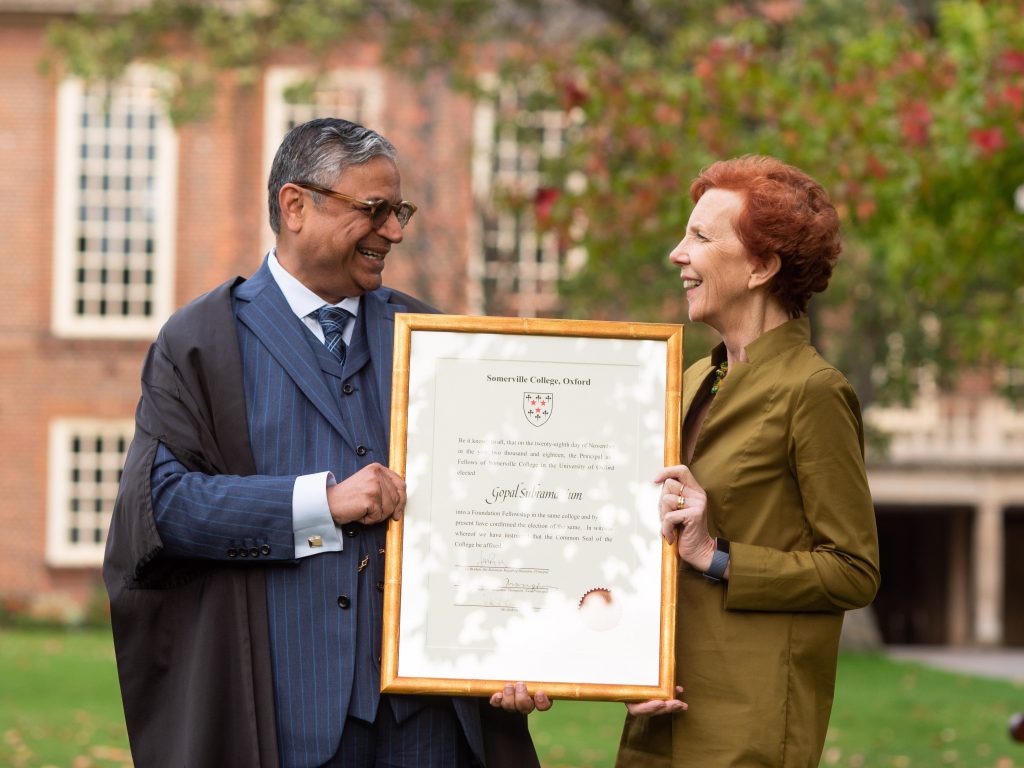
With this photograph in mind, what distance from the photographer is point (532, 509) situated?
3240mm

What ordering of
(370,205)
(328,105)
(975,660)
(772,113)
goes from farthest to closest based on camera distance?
(328,105) < (975,660) < (772,113) < (370,205)

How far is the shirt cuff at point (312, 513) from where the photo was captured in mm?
3207

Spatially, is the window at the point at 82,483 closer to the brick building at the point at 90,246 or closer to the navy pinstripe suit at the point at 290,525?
the brick building at the point at 90,246

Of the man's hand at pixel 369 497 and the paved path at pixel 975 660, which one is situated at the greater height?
the man's hand at pixel 369 497

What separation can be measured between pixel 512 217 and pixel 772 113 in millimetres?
10619

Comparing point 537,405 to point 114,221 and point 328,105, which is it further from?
point 114,221

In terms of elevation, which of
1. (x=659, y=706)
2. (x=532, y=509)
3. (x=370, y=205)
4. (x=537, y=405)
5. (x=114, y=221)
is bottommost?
(x=659, y=706)

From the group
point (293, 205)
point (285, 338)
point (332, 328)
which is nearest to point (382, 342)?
point (332, 328)

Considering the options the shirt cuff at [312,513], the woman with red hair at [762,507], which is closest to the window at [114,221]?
the shirt cuff at [312,513]

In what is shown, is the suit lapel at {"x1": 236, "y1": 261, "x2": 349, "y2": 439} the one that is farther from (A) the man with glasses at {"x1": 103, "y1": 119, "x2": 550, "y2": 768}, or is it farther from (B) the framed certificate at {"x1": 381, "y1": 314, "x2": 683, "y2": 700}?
(B) the framed certificate at {"x1": 381, "y1": 314, "x2": 683, "y2": 700}

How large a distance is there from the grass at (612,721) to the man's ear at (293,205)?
675 centimetres

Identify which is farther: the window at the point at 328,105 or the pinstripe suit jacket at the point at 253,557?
the window at the point at 328,105

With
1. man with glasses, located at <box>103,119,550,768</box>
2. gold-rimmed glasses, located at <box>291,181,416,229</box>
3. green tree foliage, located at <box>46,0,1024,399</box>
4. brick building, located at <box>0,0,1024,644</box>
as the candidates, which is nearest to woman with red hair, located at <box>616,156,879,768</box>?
man with glasses, located at <box>103,119,550,768</box>

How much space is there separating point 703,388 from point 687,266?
29 centimetres
